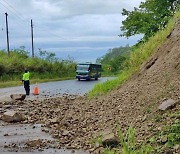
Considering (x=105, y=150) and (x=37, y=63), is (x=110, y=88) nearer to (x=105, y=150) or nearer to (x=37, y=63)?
(x=105, y=150)

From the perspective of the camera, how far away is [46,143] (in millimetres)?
10609

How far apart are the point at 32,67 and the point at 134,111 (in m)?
46.1

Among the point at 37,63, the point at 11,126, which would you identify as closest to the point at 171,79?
the point at 11,126

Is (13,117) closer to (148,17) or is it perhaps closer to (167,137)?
(167,137)

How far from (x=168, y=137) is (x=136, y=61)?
10.3 metres

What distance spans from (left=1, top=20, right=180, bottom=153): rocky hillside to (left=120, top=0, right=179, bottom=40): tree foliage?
32.4 ft

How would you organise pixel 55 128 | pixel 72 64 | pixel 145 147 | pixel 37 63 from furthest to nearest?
1. pixel 72 64
2. pixel 37 63
3. pixel 55 128
4. pixel 145 147

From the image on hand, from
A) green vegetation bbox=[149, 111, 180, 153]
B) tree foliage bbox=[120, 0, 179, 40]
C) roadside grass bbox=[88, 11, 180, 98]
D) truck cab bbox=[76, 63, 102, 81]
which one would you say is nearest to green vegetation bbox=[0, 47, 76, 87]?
truck cab bbox=[76, 63, 102, 81]

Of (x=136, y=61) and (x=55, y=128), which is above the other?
(x=136, y=61)

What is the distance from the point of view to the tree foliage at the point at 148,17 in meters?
26.5

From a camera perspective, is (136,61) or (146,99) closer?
(146,99)

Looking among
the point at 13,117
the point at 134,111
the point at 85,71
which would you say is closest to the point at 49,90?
the point at 13,117

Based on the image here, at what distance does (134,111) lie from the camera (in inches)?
434

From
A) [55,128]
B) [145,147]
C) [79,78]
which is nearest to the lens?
[145,147]
